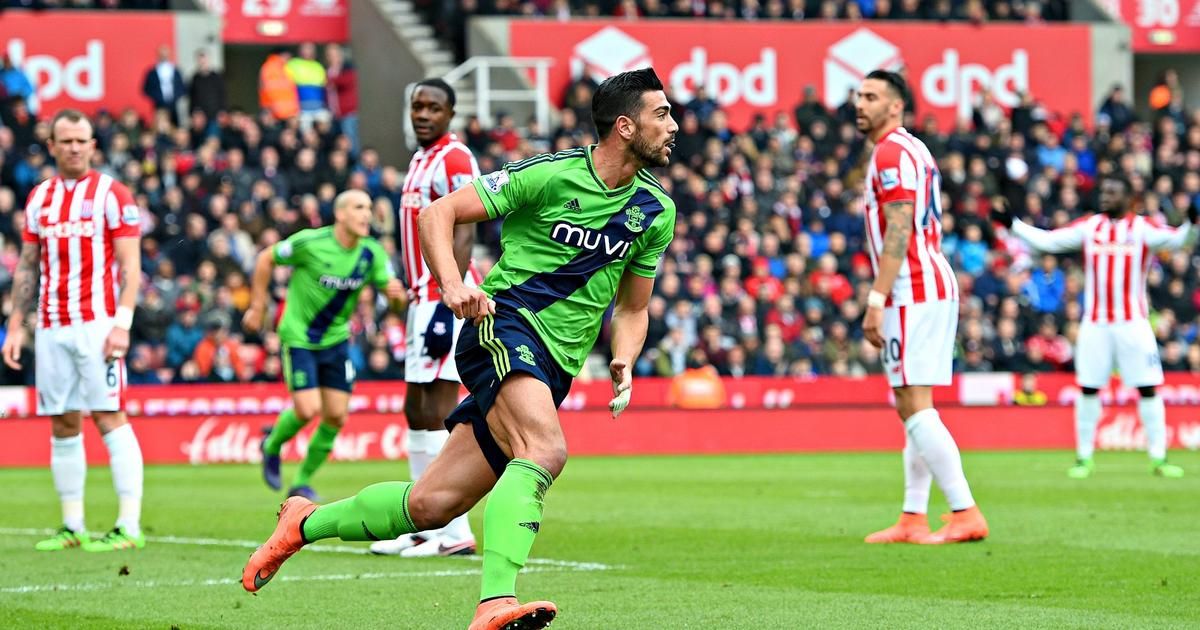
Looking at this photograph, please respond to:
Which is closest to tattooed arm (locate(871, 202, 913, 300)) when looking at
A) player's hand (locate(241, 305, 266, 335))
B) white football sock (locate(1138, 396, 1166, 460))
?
player's hand (locate(241, 305, 266, 335))

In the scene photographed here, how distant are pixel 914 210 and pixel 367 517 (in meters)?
4.87

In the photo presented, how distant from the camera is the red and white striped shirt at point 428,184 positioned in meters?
10.6

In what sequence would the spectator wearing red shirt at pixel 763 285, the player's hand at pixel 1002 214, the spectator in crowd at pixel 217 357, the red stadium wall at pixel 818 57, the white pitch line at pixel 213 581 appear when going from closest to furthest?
the white pitch line at pixel 213 581 → the player's hand at pixel 1002 214 → the spectator in crowd at pixel 217 357 → the spectator wearing red shirt at pixel 763 285 → the red stadium wall at pixel 818 57

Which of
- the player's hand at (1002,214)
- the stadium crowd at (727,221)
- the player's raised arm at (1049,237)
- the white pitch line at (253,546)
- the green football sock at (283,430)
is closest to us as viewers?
the white pitch line at (253,546)

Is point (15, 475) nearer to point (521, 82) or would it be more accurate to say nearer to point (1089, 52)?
point (521, 82)

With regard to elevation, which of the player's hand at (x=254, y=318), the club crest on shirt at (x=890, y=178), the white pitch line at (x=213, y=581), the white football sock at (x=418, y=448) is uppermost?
the club crest on shirt at (x=890, y=178)

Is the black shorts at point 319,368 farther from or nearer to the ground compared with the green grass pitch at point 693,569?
farther from the ground

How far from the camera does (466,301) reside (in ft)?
21.3

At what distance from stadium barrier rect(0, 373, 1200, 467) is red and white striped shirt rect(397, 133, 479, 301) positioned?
11.6 m

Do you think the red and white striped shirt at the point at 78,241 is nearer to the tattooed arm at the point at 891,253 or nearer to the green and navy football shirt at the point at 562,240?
the tattooed arm at the point at 891,253

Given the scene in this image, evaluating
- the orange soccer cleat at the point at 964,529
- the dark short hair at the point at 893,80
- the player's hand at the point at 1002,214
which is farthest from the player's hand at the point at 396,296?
the orange soccer cleat at the point at 964,529

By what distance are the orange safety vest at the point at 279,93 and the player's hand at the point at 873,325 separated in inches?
830

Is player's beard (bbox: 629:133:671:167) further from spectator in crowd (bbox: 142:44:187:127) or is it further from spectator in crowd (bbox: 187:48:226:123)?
spectator in crowd (bbox: 142:44:187:127)

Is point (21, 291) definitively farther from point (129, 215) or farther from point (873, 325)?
point (873, 325)
